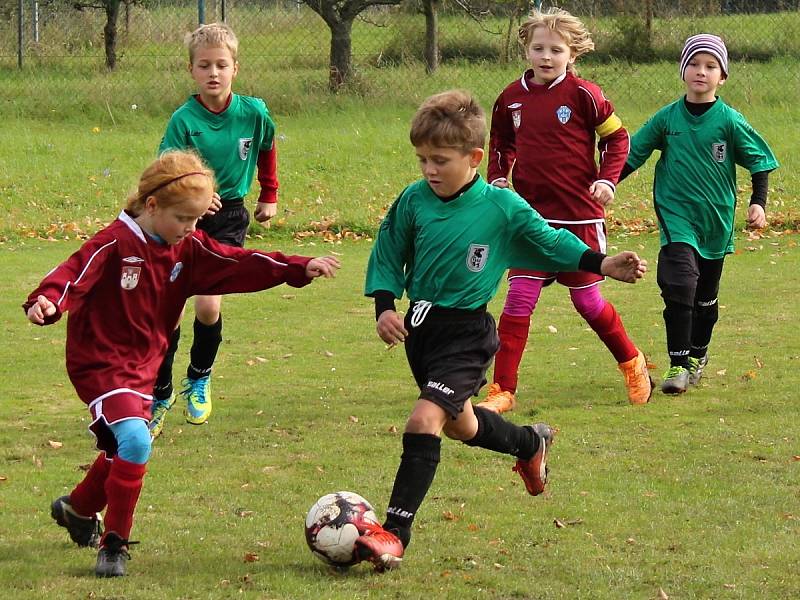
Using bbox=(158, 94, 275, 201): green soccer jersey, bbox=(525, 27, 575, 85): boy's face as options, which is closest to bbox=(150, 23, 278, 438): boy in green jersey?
bbox=(158, 94, 275, 201): green soccer jersey

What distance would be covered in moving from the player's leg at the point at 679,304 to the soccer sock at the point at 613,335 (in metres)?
0.30

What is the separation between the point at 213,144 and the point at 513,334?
1921 millimetres

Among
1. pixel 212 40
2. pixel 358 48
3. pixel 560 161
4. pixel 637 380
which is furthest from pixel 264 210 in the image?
pixel 358 48

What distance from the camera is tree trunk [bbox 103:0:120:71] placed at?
2038 cm

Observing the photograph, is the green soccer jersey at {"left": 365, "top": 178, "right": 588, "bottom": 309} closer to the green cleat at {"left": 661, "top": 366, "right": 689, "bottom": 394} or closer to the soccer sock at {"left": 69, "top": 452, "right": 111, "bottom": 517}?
the soccer sock at {"left": 69, "top": 452, "right": 111, "bottom": 517}

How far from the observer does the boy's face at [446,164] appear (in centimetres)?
502

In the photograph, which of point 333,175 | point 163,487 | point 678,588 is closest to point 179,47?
point 333,175

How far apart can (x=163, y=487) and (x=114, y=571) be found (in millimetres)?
1225

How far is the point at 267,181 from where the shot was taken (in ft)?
25.4

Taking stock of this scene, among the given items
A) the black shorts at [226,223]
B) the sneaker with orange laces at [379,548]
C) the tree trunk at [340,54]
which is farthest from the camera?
the tree trunk at [340,54]

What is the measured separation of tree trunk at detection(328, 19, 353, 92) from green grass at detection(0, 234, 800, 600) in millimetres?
10042

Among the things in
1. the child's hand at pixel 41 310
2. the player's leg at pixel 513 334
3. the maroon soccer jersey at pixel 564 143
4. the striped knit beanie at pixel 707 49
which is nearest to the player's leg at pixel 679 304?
the maroon soccer jersey at pixel 564 143

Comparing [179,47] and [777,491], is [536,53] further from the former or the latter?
[179,47]

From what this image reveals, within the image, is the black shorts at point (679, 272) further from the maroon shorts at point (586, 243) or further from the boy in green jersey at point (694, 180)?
the maroon shorts at point (586, 243)
